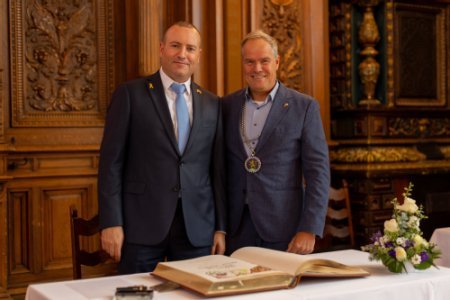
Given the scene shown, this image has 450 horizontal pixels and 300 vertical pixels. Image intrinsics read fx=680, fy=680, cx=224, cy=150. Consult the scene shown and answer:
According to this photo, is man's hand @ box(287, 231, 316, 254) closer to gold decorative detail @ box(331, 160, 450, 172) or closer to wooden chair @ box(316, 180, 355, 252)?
wooden chair @ box(316, 180, 355, 252)

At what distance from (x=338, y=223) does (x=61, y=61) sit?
2.43 m

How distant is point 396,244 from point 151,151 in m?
1.00

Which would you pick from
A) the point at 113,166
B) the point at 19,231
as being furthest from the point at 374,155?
the point at 113,166

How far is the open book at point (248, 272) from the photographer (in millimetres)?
1749

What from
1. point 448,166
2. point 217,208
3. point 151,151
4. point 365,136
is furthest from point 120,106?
point 448,166

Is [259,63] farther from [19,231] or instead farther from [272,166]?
[19,231]

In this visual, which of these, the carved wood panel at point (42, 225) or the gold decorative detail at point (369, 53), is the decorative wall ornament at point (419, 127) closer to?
the gold decorative detail at point (369, 53)

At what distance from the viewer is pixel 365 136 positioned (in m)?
5.41

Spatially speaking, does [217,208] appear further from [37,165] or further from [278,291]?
[37,165]

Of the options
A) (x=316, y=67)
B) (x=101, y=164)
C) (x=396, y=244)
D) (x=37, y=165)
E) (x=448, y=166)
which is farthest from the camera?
(x=448, y=166)

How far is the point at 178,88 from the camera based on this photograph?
267cm

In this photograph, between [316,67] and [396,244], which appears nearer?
[396,244]

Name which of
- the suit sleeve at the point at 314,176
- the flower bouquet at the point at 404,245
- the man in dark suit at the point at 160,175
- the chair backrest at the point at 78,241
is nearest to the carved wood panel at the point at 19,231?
the chair backrest at the point at 78,241

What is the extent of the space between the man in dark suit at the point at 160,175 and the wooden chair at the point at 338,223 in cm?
259
